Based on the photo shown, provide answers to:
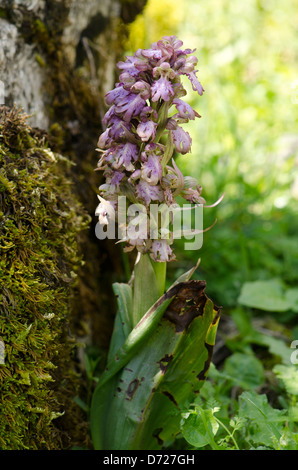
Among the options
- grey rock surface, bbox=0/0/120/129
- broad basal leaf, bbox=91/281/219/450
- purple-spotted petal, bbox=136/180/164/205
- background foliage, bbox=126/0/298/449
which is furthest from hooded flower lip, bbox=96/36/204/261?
background foliage, bbox=126/0/298/449

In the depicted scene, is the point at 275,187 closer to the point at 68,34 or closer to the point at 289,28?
the point at 68,34

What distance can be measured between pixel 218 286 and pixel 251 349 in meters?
0.49

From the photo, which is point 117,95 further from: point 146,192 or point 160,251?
point 160,251

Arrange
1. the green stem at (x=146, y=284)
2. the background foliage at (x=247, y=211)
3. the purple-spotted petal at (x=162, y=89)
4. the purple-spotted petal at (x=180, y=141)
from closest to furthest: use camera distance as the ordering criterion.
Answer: the purple-spotted petal at (x=162, y=89) → the purple-spotted petal at (x=180, y=141) → the green stem at (x=146, y=284) → the background foliage at (x=247, y=211)

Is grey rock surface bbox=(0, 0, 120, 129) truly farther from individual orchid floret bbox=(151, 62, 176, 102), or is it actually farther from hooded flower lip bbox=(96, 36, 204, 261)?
individual orchid floret bbox=(151, 62, 176, 102)

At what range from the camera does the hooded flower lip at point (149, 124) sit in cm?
125

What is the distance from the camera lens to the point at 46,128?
6.17 feet

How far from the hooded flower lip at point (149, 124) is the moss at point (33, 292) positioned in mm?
300

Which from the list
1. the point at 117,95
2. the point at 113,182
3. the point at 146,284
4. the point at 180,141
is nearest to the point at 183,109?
the point at 180,141

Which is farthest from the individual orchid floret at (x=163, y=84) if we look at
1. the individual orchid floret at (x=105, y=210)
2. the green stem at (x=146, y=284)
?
the green stem at (x=146, y=284)

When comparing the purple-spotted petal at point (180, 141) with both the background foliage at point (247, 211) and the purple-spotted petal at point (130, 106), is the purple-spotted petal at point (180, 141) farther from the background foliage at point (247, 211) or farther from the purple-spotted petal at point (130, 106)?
the background foliage at point (247, 211)

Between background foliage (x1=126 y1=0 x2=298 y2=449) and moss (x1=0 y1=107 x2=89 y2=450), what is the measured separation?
473 millimetres

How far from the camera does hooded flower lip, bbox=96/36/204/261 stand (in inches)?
49.0
